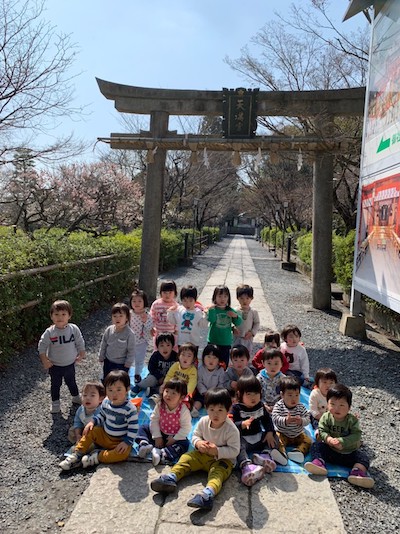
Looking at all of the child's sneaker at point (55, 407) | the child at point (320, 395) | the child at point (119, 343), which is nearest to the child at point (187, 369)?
the child at point (119, 343)

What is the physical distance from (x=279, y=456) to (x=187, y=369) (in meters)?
1.25

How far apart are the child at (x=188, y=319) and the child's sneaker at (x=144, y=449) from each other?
1681mm

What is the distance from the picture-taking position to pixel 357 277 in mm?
6520

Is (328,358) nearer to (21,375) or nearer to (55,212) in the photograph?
(21,375)

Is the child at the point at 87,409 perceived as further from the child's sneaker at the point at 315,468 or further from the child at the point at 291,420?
the child's sneaker at the point at 315,468

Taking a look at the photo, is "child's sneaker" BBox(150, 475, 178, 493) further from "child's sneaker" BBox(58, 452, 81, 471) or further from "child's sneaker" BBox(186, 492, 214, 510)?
"child's sneaker" BBox(58, 452, 81, 471)

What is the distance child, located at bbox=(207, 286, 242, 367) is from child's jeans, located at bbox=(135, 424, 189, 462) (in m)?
1.57

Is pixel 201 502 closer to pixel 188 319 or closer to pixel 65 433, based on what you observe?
pixel 65 433

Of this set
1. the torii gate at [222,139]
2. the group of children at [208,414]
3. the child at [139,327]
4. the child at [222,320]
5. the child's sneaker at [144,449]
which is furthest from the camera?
the torii gate at [222,139]

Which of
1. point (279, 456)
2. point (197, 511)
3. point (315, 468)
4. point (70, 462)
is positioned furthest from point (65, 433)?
point (315, 468)

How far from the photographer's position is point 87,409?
334 centimetres

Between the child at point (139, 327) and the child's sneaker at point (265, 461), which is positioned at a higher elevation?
the child at point (139, 327)

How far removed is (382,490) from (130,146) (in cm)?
685

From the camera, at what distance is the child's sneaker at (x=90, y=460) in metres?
2.89
